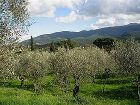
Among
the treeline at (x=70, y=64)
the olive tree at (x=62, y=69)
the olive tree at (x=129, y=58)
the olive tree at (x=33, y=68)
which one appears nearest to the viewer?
the treeline at (x=70, y=64)

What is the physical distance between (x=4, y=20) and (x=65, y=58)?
40004 mm

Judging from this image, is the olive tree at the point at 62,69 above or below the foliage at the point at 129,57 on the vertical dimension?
below

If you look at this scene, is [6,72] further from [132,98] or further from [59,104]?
[132,98]

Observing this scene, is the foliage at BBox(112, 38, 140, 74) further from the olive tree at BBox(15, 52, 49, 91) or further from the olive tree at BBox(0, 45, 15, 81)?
the olive tree at BBox(15, 52, 49, 91)

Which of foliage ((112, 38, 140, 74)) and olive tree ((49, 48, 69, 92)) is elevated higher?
foliage ((112, 38, 140, 74))

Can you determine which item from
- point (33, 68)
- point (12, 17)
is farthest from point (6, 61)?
point (33, 68)

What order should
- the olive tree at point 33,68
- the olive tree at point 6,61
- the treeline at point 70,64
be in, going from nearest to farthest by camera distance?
the olive tree at point 6,61, the treeline at point 70,64, the olive tree at point 33,68

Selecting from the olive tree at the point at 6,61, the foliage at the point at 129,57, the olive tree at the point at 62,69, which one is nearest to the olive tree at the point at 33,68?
A: the olive tree at the point at 62,69

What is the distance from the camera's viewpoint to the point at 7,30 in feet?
90.7

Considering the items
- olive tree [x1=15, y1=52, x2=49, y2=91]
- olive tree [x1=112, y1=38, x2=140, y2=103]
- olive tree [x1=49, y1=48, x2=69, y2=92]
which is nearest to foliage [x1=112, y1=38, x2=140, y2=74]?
olive tree [x1=112, y1=38, x2=140, y2=103]

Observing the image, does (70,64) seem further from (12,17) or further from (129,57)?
(12,17)

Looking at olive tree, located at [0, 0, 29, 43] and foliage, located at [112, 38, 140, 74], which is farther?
foliage, located at [112, 38, 140, 74]

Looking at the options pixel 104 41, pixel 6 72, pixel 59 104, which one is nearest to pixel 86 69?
pixel 59 104

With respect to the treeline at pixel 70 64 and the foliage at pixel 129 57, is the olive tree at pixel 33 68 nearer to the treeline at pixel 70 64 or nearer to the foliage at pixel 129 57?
the treeline at pixel 70 64
